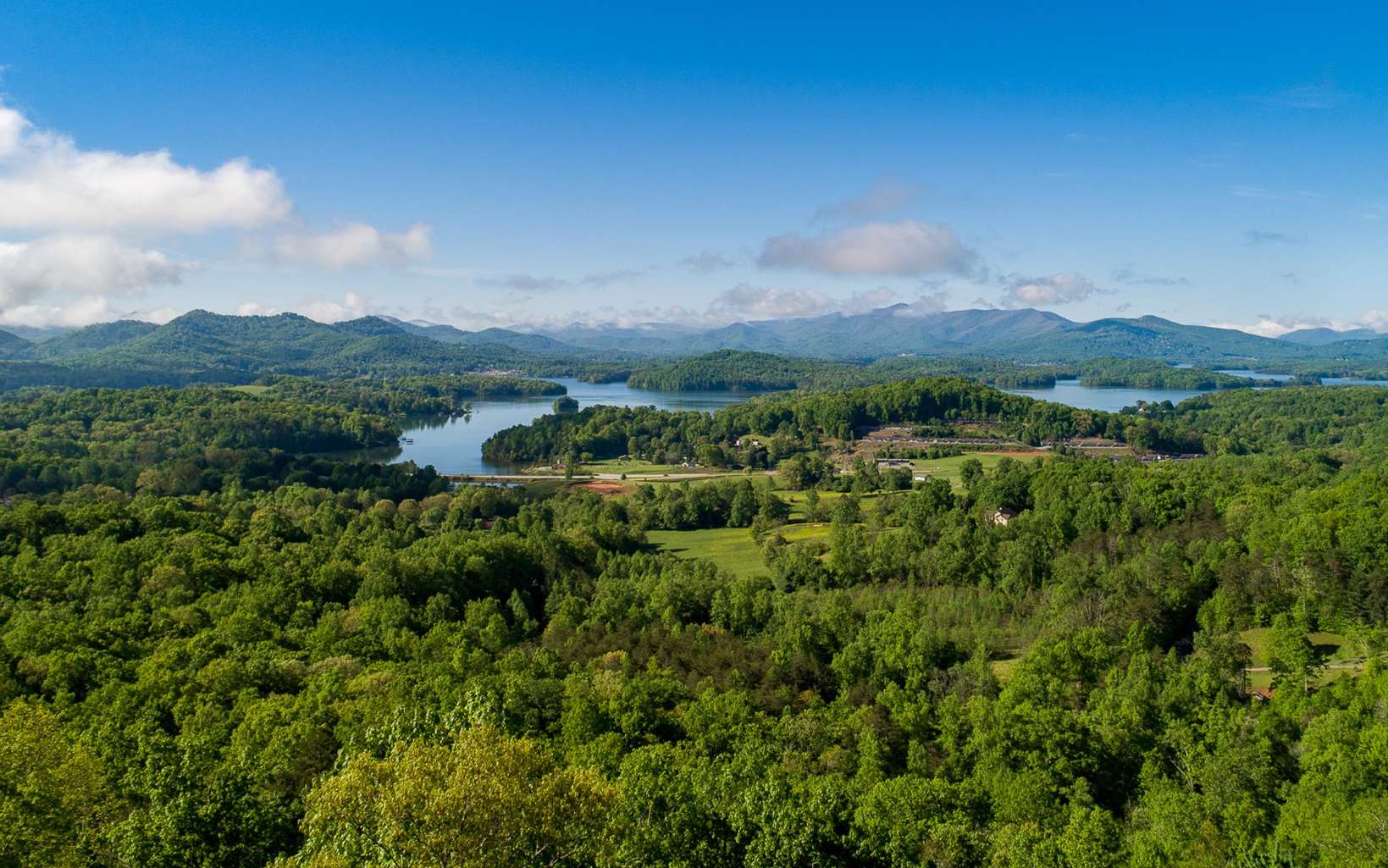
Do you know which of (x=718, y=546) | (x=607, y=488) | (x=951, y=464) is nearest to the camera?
(x=718, y=546)

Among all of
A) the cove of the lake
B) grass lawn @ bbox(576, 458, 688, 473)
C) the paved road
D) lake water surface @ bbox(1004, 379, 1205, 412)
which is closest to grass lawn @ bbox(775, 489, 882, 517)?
the paved road

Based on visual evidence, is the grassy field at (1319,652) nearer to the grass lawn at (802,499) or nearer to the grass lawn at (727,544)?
the grass lawn at (727,544)

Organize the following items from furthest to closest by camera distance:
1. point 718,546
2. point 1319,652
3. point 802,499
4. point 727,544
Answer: point 802,499 < point 727,544 < point 718,546 < point 1319,652

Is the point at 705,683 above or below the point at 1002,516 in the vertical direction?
below

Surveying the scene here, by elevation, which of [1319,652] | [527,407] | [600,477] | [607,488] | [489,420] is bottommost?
[600,477]

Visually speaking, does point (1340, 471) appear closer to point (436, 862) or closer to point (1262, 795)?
point (1262, 795)

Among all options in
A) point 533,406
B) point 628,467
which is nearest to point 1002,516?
point 628,467

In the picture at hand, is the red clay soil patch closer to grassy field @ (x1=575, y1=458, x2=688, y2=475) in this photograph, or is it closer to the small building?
grassy field @ (x1=575, y1=458, x2=688, y2=475)

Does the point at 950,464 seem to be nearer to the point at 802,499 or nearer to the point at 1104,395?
the point at 802,499
